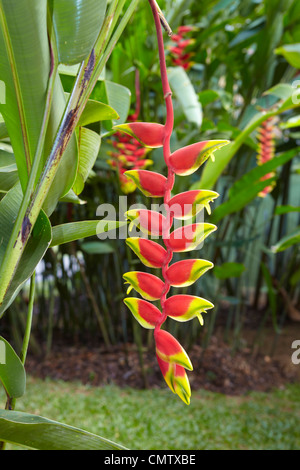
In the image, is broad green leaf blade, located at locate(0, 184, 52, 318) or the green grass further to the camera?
the green grass

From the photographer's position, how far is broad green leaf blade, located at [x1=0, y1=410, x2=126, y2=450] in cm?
25

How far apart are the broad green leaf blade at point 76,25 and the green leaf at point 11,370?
6.7 inches

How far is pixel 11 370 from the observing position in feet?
0.95

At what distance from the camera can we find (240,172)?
1630mm

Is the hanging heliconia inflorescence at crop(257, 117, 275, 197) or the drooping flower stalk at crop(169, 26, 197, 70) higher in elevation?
the drooping flower stalk at crop(169, 26, 197, 70)

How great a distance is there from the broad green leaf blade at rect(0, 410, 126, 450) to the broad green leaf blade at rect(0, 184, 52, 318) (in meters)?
0.06

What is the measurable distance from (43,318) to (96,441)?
194cm

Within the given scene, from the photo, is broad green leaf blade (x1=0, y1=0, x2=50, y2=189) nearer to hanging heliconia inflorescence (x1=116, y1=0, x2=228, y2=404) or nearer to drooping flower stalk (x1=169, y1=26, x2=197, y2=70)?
hanging heliconia inflorescence (x1=116, y1=0, x2=228, y2=404)

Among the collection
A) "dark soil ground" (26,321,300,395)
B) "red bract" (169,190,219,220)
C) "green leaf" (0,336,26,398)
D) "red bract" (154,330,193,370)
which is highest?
"red bract" (169,190,219,220)

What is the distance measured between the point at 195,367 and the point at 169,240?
5.15 feet

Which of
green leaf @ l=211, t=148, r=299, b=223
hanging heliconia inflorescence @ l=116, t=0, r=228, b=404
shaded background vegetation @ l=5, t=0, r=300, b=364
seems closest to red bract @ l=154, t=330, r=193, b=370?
hanging heliconia inflorescence @ l=116, t=0, r=228, b=404

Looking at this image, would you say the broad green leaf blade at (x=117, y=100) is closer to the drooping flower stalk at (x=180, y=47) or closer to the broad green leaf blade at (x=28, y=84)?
the broad green leaf blade at (x=28, y=84)

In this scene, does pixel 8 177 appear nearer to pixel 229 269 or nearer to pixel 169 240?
pixel 169 240

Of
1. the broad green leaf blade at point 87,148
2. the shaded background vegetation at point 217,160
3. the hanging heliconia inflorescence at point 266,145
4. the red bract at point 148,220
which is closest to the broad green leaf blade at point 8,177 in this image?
the broad green leaf blade at point 87,148
